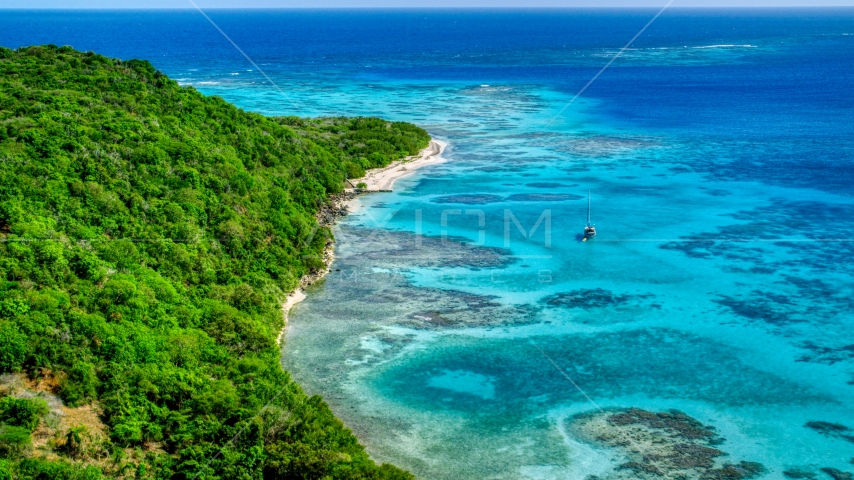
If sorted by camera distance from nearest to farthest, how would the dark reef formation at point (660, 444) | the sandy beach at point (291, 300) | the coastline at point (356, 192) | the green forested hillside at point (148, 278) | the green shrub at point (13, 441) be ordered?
1. the green shrub at point (13, 441)
2. the green forested hillside at point (148, 278)
3. the dark reef formation at point (660, 444)
4. the sandy beach at point (291, 300)
5. the coastline at point (356, 192)

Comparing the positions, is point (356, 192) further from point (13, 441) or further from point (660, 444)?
point (13, 441)

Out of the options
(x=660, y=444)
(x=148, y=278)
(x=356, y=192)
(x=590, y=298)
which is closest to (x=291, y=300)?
(x=148, y=278)

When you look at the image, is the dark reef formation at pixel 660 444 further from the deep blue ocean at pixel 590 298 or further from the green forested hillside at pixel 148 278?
the green forested hillside at pixel 148 278

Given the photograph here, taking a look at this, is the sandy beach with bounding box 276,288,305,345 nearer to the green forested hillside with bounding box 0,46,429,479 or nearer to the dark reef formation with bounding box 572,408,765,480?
the green forested hillside with bounding box 0,46,429,479

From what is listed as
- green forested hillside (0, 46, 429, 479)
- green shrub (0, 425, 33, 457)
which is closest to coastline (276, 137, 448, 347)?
green forested hillside (0, 46, 429, 479)

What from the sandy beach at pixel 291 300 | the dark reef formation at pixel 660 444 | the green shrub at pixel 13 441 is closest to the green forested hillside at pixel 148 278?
the green shrub at pixel 13 441
